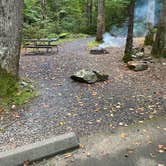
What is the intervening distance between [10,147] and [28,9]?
19260 millimetres

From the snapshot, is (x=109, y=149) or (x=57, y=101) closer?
(x=109, y=149)

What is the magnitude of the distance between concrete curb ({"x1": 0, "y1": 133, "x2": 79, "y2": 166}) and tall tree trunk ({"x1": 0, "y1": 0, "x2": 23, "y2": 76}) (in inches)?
101

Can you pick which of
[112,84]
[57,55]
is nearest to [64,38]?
[57,55]

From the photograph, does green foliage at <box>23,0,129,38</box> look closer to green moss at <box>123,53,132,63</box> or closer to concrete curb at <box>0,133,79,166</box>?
green moss at <box>123,53,132,63</box>

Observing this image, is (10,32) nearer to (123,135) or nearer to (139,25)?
(123,135)

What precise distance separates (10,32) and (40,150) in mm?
3157

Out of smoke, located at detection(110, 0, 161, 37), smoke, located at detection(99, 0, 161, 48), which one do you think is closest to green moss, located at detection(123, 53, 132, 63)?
smoke, located at detection(99, 0, 161, 48)

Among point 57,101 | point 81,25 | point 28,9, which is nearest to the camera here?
point 57,101

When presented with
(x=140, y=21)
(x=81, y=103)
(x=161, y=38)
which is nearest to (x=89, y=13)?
(x=140, y=21)

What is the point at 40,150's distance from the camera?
187 inches

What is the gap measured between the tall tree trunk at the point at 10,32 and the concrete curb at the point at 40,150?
8.40ft

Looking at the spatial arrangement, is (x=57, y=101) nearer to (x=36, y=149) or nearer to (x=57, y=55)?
(x=36, y=149)

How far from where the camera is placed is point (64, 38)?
19953 mm

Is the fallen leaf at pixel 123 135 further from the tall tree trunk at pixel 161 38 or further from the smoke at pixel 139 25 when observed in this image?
the smoke at pixel 139 25
